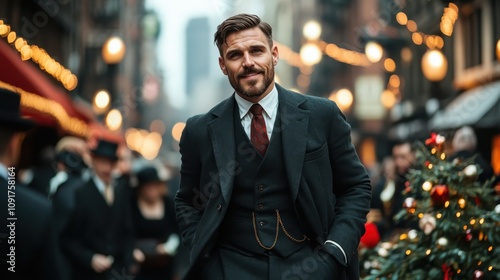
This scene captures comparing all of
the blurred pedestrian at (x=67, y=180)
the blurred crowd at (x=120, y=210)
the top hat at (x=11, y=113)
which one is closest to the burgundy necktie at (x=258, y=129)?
the top hat at (x=11, y=113)

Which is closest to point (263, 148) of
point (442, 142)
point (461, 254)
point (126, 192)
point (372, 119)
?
point (461, 254)

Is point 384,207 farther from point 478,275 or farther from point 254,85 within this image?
point 254,85

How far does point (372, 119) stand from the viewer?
5662cm

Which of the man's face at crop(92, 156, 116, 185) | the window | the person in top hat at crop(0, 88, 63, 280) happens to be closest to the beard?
the person in top hat at crop(0, 88, 63, 280)

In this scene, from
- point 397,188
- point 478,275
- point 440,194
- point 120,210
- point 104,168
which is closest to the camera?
point 478,275

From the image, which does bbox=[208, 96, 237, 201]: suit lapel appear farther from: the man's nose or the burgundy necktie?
the man's nose

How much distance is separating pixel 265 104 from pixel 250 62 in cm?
30

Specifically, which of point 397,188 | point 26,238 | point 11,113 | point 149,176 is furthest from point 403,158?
point 26,238

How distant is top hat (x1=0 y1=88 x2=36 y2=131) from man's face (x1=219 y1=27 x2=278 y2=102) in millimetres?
1093

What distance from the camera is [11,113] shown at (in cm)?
411

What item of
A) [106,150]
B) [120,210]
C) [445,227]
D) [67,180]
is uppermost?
[106,150]

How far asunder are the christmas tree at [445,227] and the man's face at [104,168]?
14.4 feet

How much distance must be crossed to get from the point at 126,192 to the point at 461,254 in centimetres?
570

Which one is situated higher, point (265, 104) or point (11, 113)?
point (11, 113)
